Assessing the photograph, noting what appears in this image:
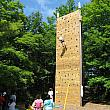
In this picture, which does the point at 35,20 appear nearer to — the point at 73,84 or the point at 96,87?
the point at 96,87

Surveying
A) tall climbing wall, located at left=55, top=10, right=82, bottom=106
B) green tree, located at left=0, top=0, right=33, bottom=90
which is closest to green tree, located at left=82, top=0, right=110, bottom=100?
tall climbing wall, located at left=55, top=10, right=82, bottom=106

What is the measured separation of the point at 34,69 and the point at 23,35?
3.26 m

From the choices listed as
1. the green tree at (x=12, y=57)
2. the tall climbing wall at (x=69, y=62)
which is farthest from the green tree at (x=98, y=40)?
the green tree at (x=12, y=57)

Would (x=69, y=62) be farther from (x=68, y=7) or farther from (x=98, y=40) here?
(x=68, y=7)

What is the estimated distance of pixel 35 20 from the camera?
32031 millimetres

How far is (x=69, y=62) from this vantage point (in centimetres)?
2322

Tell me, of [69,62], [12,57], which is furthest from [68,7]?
[69,62]

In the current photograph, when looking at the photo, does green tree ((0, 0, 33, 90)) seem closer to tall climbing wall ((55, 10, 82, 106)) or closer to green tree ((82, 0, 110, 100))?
tall climbing wall ((55, 10, 82, 106))

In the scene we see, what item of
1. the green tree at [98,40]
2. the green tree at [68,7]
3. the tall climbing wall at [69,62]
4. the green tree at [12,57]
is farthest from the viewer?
the green tree at [68,7]

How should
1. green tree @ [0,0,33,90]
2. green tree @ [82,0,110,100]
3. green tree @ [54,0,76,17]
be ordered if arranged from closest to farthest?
green tree @ [0,0,33,90]
green tree @ [82,0,110,100]
green tree @ [54,0,76,17]

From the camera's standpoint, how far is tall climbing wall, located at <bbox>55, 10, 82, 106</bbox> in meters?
22.2

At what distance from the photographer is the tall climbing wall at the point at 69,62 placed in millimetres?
22250

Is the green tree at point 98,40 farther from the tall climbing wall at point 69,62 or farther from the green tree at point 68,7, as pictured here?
the green tree at point 68,7

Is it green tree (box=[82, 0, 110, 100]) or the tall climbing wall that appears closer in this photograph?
the tall climbing wall
